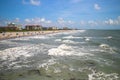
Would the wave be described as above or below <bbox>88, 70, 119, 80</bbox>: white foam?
below

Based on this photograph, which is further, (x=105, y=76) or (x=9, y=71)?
(x=9, y=71)

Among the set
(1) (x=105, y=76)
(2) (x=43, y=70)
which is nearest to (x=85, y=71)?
(1) (x=105, y=76)

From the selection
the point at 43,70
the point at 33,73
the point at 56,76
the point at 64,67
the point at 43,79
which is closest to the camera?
the point at 43,79

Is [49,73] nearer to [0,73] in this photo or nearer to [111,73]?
[0,73]

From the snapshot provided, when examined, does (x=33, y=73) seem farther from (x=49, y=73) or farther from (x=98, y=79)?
(x=98, y=79)

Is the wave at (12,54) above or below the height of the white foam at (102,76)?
below

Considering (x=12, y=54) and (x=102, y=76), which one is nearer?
(x=102, y=76)

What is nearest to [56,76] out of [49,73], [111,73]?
[49,73]

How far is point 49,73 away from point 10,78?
2662 millimetres

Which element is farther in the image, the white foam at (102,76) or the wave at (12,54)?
the wave at (12,54)

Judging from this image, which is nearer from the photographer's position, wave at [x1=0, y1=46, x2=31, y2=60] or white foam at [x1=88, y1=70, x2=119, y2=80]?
white foam at [x1=88, y1=70, x2=119, y2=80]

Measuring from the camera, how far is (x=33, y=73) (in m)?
10.1

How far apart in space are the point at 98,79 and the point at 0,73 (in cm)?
683

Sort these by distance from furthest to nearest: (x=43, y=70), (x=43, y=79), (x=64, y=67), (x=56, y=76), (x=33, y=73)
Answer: (x=64, y=67) < (x=43, y=70) < (x=33, y=73) < (x=56, y=76) < (x=43, y=79)
